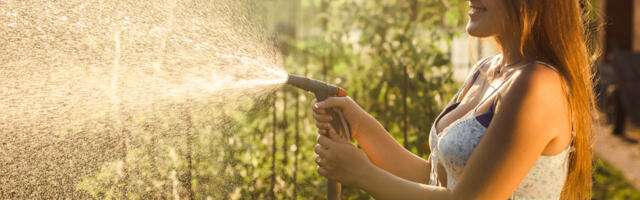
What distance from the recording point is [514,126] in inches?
60.8

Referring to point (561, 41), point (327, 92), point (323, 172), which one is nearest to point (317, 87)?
point (327, 92)

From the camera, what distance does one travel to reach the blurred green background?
2.84 m

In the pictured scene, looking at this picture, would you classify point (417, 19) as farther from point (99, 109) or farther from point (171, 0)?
point (99, 109)

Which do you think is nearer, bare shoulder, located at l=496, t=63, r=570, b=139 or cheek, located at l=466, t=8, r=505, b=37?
bare shoulder, located at l=496, t=63, r=570, b=139

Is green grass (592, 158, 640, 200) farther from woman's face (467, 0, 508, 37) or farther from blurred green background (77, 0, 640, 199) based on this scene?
woman's face (467, 0, 508, 37)

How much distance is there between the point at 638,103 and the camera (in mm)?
7418

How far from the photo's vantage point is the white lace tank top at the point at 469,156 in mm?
1698

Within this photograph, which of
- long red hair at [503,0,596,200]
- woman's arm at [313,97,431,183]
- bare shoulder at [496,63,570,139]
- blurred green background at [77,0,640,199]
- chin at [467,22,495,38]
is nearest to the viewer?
bare shoulder at [496,63,570,139]

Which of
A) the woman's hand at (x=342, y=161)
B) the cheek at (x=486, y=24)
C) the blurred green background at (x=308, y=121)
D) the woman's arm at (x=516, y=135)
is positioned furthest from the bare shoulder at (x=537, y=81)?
the blurred green background at (x=308, y=121)

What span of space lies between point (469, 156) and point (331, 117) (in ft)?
1.55

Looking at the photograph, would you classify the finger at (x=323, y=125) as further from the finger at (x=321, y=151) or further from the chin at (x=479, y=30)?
the chin at (x=479, y=30)

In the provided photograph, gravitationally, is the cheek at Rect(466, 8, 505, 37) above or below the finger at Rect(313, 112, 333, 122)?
above

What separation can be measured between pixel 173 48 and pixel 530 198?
1877 mm

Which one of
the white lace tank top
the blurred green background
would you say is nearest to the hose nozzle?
the white lace tank top
